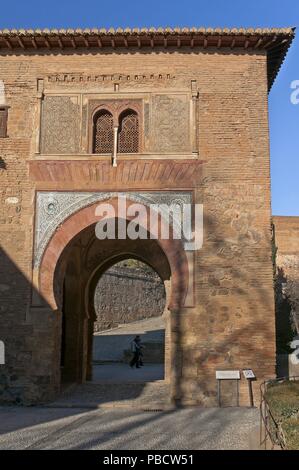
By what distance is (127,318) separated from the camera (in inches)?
1092

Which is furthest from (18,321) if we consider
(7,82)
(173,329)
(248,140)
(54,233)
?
(248,140)

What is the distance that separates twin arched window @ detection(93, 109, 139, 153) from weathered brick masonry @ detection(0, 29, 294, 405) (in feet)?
0.50

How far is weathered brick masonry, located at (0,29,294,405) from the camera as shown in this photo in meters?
9.33

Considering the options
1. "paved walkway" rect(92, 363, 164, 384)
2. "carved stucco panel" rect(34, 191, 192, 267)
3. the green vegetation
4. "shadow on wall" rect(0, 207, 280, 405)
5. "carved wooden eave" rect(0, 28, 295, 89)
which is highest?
"carved wooden eave" rect(0, 28, 295, 89)

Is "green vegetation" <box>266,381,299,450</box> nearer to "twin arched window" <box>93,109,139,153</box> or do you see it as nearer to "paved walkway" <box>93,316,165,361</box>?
"twin arched window" <box>93,109,139,153</box>

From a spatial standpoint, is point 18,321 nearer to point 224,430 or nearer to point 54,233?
point 54,233

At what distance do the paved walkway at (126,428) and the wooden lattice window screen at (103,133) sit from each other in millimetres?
4584

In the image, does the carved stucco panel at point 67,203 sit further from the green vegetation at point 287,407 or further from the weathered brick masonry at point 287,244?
the weathered brick masonry at point 287,244

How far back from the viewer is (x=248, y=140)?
388 inches

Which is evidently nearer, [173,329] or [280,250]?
[173,329]

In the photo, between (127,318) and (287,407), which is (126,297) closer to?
(127,318)

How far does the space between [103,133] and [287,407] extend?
20.1ft

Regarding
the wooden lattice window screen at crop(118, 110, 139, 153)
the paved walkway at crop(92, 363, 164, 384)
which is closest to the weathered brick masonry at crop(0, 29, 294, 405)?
the wooden lattice window screen at crop(118, 110, 139, 153)

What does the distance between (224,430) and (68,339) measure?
6.31 m
